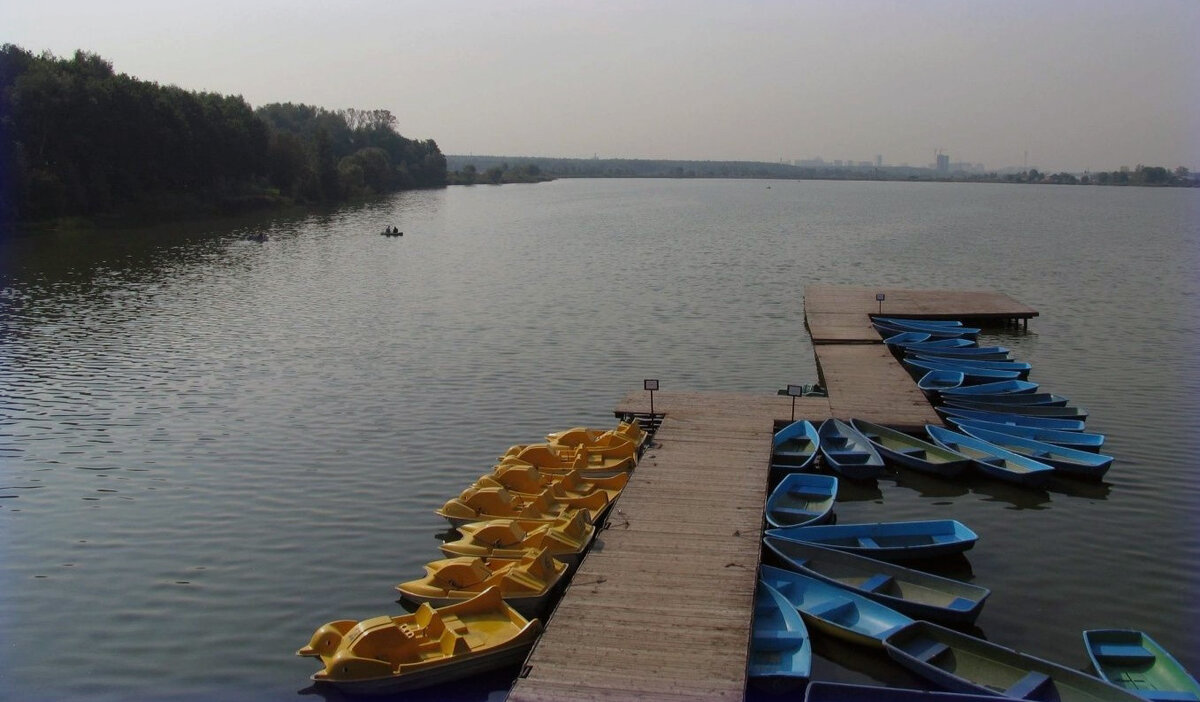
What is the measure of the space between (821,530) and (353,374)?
18.5 meters

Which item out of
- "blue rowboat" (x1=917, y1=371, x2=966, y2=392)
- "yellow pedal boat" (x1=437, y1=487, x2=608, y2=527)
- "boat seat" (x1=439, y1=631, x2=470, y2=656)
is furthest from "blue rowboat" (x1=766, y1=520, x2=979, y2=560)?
"blue rowboat" (x1=917, y1=371, x2=966, y2=392)

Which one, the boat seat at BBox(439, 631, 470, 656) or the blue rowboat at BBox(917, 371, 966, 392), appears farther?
the blue rowboat at BBox(917, 371, 966, 392)

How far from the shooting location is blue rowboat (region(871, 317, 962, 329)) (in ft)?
125

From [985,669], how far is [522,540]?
7405 millimetres

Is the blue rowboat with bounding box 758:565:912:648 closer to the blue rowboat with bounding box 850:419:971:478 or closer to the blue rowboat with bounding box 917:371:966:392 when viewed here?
the blue rowboat with bounding box 850:419:971:478

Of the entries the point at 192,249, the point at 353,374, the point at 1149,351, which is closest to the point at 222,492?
the point at 353,374

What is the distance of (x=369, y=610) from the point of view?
53.6 feet

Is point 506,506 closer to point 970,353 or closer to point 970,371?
point 970,371

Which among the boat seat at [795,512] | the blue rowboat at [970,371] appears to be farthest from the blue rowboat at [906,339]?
the boat seat at [795,512]

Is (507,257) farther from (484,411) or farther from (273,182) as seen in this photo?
(273,182)

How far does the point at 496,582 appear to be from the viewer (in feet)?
51.0

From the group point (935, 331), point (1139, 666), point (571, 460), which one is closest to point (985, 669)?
point (1139, 666)

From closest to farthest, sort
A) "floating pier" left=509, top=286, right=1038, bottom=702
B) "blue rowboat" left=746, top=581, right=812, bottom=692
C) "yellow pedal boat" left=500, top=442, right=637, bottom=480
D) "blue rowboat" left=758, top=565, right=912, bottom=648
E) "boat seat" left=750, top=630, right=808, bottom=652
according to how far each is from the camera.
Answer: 1. "floating pier" left=509, top=286, right=1038, bottom=702
2. "blue rowboat" left=746, top=581, right=812, bottom=692
3. "boat seat" left=750, top=630, right=808, bottom=652
4. "blue rowboat" left=758, top=565, right=912, bottom=648
5. "yellow pedal boat" left=500, top=442, right=637, bottom=480

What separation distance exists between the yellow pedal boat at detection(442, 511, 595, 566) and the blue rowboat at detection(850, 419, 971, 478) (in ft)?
28.1
